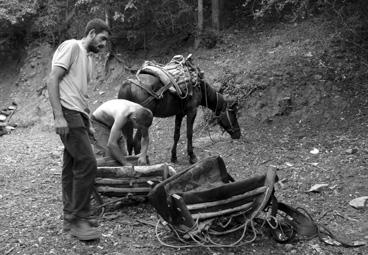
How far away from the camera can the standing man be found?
12.6ft

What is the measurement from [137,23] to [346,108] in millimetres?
7067

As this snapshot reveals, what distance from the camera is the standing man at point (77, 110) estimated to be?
3.85 m

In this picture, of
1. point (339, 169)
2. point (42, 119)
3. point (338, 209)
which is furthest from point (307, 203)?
point (42, 119)

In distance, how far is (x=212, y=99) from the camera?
8102 millimetres

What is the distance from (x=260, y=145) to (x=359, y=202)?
2.90m

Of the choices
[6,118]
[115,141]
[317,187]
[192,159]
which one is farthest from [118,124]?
[6,118]

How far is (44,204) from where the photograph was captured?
5.57 metres

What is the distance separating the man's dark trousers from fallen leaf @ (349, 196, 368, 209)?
3.12 m

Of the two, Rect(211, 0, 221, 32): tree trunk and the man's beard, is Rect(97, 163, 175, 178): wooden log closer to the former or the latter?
the man's beard

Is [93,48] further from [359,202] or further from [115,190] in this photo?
[359,202]

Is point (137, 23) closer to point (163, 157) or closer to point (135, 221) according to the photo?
point (163, 157)

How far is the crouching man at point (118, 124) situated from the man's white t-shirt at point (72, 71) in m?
1.43

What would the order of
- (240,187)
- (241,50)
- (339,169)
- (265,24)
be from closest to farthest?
(240,187) < (339,169) < (241,50) < (265,24)

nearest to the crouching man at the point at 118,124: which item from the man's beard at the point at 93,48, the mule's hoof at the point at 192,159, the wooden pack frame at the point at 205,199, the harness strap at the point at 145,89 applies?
the harness strap at the point at 145,89
